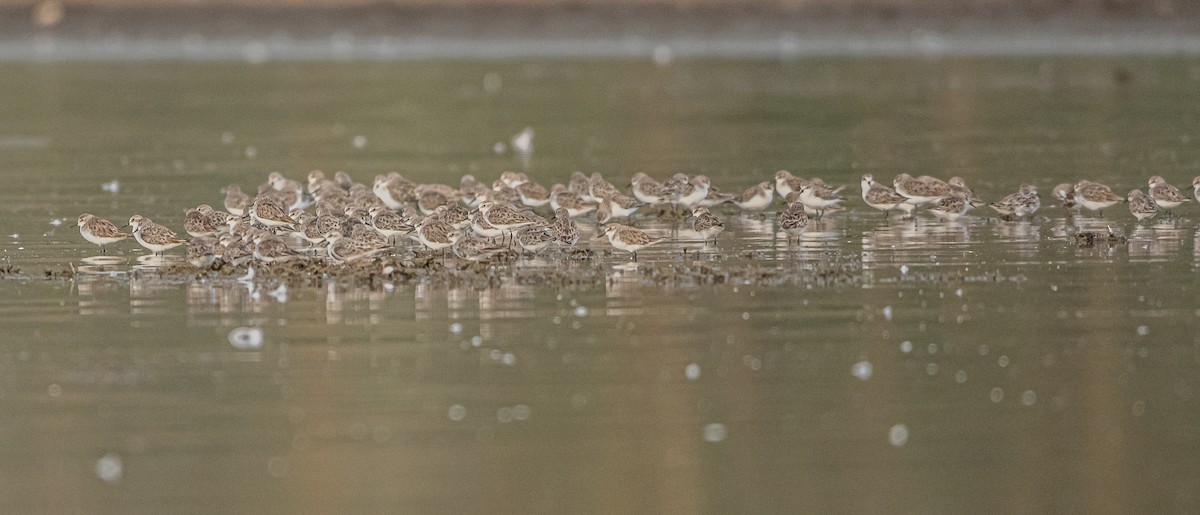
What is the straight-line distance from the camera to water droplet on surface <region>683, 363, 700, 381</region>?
11461mm

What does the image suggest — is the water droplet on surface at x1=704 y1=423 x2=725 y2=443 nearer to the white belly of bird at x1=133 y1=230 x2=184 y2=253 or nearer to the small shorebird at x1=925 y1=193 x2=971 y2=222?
the white belly of bird at x1=133 y1=230 x2=184 y2=253

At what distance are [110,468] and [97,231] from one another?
7202 millimetres

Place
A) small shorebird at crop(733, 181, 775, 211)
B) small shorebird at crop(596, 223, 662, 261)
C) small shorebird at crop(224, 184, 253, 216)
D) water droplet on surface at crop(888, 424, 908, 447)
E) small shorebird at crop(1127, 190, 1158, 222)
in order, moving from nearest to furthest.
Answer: water droplet on surface at crop(888, 424, 908, 447) < small shorebird at crop(596, 223, 662, 261) < small shorebird at crop(1127, 190, 1158, 222) < small shorebird at crop(733, 181, 775, 211) < small shorebird at crop(224, 184, 253, 216)

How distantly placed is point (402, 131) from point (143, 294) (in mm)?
17812

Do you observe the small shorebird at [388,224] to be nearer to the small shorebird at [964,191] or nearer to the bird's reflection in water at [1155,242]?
the small shorebird at [964,191]

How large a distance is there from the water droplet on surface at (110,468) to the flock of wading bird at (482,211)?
212 inches

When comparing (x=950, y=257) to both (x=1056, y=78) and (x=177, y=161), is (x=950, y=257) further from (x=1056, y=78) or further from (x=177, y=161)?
(x=1056, y=78)

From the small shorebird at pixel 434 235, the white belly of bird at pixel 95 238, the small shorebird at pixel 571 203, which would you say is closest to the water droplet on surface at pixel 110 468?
the small shorebird at pixel 434 235

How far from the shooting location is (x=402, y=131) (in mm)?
32375

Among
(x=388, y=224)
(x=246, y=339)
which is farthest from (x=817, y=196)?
(x=246, y=339)

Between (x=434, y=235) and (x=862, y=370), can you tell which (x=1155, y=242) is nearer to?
(x=434, y=235)

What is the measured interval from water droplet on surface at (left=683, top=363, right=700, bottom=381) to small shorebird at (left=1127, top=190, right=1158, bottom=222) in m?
7.50

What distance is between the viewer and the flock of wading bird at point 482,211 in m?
15.8

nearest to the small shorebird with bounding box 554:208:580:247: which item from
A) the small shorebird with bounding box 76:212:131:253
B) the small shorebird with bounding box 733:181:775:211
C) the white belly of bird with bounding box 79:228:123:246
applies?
the small shorebird with bounding box 733:181:775:211
